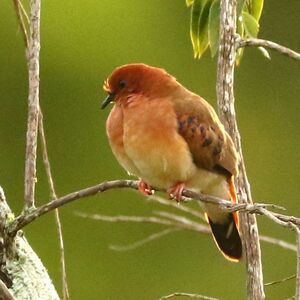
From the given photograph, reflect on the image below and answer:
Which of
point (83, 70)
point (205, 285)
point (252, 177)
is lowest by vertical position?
point (205, 285)

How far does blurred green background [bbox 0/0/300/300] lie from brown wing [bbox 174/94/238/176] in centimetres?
535

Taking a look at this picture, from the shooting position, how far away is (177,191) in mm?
3746

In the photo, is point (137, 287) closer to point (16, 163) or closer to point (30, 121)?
point (16, 163)

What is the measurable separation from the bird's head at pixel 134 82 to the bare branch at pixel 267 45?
44 centimetres

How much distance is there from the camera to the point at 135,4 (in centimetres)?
1068

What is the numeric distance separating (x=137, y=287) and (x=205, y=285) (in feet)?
1.73

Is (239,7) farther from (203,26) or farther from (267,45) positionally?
(267,45)

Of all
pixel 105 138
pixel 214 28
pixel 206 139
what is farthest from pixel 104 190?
pixel 105 138

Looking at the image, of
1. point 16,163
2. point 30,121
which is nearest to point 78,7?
point 16,163

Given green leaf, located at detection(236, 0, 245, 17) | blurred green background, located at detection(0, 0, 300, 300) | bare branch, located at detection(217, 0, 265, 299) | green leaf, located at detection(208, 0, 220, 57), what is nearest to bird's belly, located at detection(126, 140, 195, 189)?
bare branch, located at detection(217, 0, 265, 299)

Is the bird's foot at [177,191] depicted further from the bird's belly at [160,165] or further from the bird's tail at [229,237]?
the bird's tail at [229,237]

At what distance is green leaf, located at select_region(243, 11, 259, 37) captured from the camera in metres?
3.93

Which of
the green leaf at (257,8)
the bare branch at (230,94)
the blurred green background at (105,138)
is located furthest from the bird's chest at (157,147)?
the blurred green background at (105,138)

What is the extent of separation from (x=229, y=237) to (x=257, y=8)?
0.73 meters
